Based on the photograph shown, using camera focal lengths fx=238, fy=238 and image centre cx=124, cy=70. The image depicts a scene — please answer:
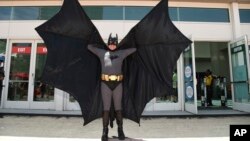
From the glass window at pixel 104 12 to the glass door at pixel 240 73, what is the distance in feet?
13.3

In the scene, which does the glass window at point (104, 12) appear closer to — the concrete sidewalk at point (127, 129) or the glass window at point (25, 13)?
the glass window at point (25, 13)

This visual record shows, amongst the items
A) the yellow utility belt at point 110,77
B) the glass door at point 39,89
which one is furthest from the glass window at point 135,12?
the yellow utility belt at point 110,77

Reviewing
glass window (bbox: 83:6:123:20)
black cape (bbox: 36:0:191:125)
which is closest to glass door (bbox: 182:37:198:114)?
glass window (bbox: 83:6:123:20)

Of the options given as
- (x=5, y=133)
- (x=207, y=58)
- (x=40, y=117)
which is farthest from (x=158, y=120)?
(x=207, y=58)

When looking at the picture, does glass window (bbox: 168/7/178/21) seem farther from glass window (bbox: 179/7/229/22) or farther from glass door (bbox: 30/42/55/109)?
glass door (bbox: 30/42/55/109)

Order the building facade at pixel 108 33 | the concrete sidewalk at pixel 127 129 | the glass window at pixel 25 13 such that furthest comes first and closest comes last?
the glass window at pixel 25 13 → the building facade at pixel 108 33 → the concrete sidewalk at pixel 127 129

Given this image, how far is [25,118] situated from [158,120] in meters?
3.62

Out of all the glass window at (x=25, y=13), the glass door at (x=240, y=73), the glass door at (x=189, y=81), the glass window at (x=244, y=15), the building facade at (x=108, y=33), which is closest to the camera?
the glass door at (x=189, y=81)

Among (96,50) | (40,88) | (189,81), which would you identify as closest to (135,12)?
(189,81)

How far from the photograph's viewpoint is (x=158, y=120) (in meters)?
6.43

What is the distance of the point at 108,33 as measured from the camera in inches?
320

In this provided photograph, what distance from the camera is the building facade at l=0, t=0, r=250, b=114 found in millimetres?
7895

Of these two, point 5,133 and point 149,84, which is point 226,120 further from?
point 5,133

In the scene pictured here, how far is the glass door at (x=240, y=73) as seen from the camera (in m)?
7.41
